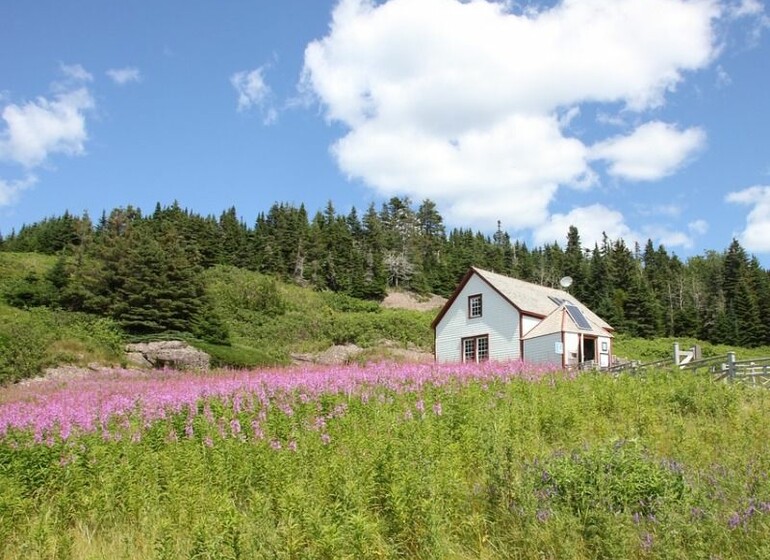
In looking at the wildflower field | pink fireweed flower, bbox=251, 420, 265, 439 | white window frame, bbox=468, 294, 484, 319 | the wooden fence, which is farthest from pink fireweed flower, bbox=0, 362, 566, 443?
white window frame, bbox=468, 294, 484, 319

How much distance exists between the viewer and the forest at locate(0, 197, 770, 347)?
36.8 meters

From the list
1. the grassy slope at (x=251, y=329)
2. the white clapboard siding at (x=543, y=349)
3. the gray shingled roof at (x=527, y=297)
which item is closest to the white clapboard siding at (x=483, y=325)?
the gray shingled roof at (x=527, y=297)

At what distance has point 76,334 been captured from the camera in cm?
2966

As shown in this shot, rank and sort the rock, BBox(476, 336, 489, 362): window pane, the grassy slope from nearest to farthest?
the grassy slope < the rock < BBox(476, 336, 489, 362): window pane

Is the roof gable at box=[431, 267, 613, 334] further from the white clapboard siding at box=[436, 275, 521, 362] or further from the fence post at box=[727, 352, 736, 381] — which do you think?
the fence post at box=[727, 352, 736, 381]

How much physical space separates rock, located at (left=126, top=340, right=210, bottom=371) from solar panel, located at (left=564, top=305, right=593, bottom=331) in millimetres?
20919

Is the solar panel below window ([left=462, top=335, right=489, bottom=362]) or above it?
above

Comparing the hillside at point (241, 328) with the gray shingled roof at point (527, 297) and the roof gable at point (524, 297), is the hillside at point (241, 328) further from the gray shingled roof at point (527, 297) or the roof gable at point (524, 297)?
the gray shingled roof at point (527, 297)

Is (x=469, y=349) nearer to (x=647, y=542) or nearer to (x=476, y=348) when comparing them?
(x=476, y=348)

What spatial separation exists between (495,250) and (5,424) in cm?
9197

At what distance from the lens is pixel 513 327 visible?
105 feet

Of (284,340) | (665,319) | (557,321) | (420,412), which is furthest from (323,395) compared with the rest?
(665,319)

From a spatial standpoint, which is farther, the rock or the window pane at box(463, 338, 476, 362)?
the window pane at box(463, 338, 476, 362)

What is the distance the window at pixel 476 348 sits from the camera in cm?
3347
